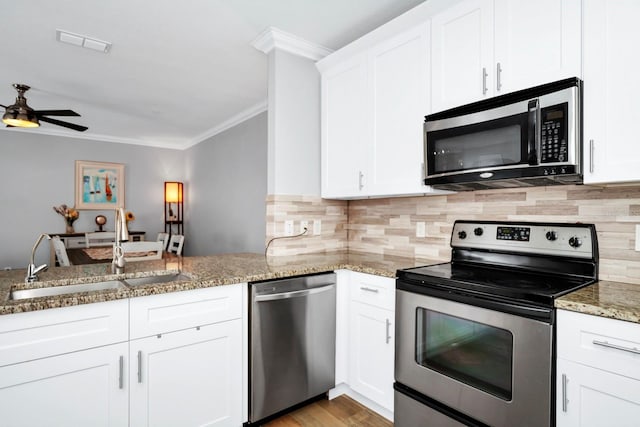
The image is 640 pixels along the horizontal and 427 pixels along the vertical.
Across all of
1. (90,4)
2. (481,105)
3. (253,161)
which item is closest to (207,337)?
(481,105)

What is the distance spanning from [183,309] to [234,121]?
142 inches

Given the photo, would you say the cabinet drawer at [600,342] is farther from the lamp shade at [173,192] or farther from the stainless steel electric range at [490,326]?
the lamp shade at [173,192]

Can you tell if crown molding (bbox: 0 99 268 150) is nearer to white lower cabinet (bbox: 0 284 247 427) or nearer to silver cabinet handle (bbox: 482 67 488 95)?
silver cabinet handle (bbox: 482 67 488 95)

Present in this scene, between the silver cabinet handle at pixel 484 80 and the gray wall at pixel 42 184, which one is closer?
the silver cabinet handle at pixel 484 80

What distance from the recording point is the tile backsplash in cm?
156

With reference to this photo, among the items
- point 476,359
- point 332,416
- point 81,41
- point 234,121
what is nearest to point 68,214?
point 234,121

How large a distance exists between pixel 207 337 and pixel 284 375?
52cm

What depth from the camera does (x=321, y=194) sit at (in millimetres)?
2701

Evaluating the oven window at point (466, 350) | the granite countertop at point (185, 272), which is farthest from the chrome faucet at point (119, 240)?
the oven window at point (466, 350)

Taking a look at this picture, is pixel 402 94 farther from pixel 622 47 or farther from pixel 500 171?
pixel 622 47

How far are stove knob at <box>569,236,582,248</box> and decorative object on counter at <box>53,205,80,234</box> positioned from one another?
6231 millimetres

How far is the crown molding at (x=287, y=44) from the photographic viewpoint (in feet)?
7.89

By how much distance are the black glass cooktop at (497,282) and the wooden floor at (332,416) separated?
0.89 meters

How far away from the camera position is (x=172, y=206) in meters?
6.45
